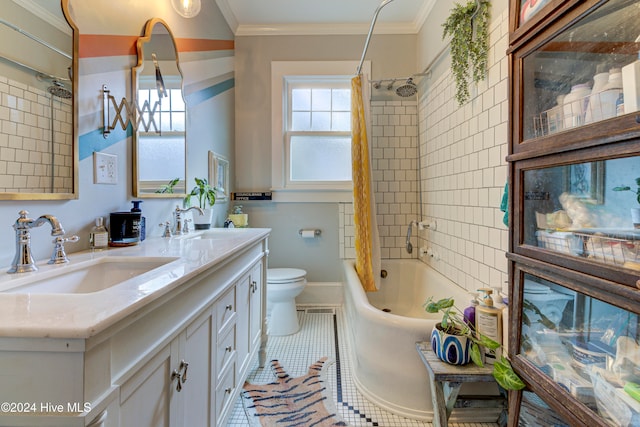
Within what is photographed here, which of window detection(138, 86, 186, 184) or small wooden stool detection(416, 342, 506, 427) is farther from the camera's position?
window detection(138, 86, 186, 184)

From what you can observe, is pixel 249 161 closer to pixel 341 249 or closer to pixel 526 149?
pixel 341 249

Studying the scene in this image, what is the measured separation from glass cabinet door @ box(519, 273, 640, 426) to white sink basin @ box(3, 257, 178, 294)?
4.16ft

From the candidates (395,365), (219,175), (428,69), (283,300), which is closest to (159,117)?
(219,175)

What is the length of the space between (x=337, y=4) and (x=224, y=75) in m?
1.16

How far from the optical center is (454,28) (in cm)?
183

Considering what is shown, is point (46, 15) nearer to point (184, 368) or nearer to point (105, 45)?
point (105, 45)

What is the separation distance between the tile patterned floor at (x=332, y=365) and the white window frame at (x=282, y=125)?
1112 millimetres

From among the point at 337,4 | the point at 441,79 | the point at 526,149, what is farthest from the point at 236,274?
the point at 337,4

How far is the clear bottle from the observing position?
1149mm

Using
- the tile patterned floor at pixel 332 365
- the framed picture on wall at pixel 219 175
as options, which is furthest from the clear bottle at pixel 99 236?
the framed picture on wall at pixel 219 175

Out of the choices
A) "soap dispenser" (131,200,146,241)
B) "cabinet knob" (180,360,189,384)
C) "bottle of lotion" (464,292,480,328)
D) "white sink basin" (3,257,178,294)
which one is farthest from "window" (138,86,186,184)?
"bottle of lotion" (464,292,480,328)

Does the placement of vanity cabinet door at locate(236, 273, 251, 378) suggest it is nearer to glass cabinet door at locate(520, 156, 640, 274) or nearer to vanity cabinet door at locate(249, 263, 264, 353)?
vanity cabinet door at locate(249, 263, 264, 353)

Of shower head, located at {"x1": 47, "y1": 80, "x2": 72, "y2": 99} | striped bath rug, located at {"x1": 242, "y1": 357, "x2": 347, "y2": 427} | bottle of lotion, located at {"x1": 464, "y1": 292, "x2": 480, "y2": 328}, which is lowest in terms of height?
striped bath rug, located at {"x1": 242, "y1": 357, "x2": 347, "y2": 427}

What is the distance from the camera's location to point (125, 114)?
4.39 ft
